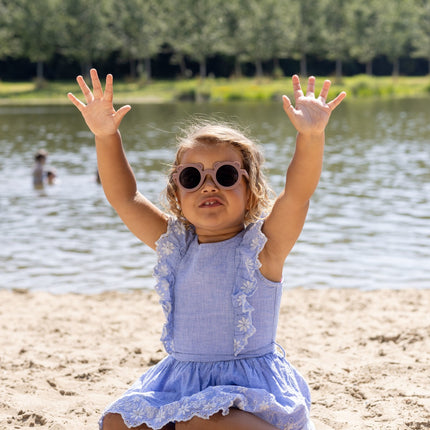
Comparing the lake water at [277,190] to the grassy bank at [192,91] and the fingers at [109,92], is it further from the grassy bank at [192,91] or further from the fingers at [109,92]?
the grassy bank at [192,91]

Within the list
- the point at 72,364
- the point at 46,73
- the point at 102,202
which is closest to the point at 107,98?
the point at 72,364

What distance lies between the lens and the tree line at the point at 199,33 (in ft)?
206

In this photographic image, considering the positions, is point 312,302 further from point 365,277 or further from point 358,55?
point 358,55

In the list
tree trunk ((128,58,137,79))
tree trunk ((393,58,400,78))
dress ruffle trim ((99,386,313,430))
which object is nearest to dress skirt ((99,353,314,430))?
dress ruffle trim ((99,386,313,430))

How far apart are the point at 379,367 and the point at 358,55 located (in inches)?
2756

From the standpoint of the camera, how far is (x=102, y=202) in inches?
523

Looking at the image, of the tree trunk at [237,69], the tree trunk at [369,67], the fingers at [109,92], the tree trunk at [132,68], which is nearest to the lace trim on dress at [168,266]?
the fingers at [109,92]

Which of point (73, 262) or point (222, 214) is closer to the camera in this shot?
point (222, 214)

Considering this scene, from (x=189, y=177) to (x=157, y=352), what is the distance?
2320mm

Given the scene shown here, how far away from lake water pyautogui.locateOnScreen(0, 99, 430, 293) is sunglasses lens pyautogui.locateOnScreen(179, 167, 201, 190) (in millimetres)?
556

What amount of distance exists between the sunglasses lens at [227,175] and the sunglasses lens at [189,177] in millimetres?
91

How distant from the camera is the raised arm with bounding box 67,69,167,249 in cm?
315

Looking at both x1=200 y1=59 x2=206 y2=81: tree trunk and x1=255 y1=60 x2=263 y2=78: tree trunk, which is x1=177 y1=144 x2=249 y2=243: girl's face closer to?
x1=200 y1=59 x2=206 y2=81: tree trunk

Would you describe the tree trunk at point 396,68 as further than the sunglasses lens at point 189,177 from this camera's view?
Yes
